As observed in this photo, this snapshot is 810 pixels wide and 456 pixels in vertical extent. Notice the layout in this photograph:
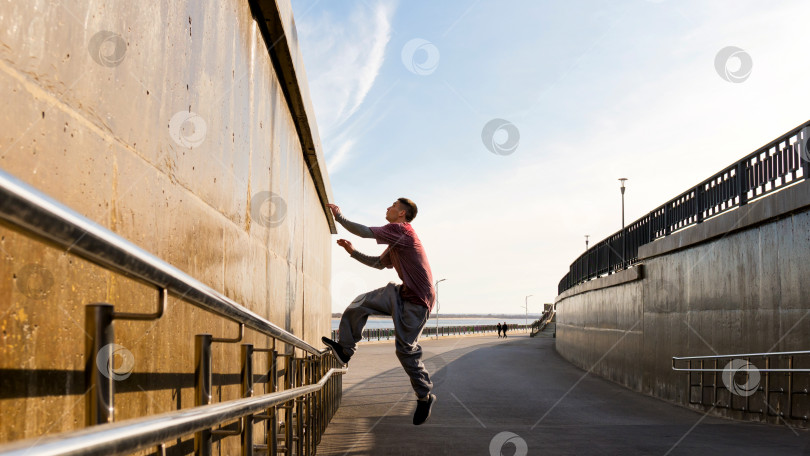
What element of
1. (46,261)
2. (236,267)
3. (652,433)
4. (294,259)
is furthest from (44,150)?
(652,433)

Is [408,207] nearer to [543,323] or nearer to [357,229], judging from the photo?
[357,229]

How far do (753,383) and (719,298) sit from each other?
1.96 metres

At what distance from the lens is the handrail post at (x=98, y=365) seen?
1954 mm

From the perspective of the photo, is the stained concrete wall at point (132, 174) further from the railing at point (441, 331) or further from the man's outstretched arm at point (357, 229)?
the railing at point (441, 331)

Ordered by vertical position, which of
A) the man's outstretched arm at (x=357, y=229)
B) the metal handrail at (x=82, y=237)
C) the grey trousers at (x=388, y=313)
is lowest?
Result: the grey trousers at (x=388, y=313)

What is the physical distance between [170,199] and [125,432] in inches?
83.3

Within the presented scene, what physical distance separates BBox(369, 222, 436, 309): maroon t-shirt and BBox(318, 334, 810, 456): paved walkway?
295 centimetres

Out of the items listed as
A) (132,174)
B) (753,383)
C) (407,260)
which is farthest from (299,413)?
(753,383)

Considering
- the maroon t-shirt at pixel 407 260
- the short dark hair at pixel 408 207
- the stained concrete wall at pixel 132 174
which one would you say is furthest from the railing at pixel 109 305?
the short dark hair at pixel 408 207

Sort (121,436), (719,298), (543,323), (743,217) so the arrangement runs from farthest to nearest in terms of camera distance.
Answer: (543,323), (719,298), (743,217), (121,436)

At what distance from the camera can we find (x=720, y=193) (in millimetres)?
13250

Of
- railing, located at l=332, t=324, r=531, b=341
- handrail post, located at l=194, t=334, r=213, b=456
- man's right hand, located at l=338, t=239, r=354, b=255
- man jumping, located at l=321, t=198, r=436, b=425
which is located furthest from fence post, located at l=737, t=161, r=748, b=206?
railing, located at l=332, t=324, r=531, b=341

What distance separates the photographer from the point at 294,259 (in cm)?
837

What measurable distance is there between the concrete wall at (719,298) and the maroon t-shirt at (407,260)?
6.72 m
